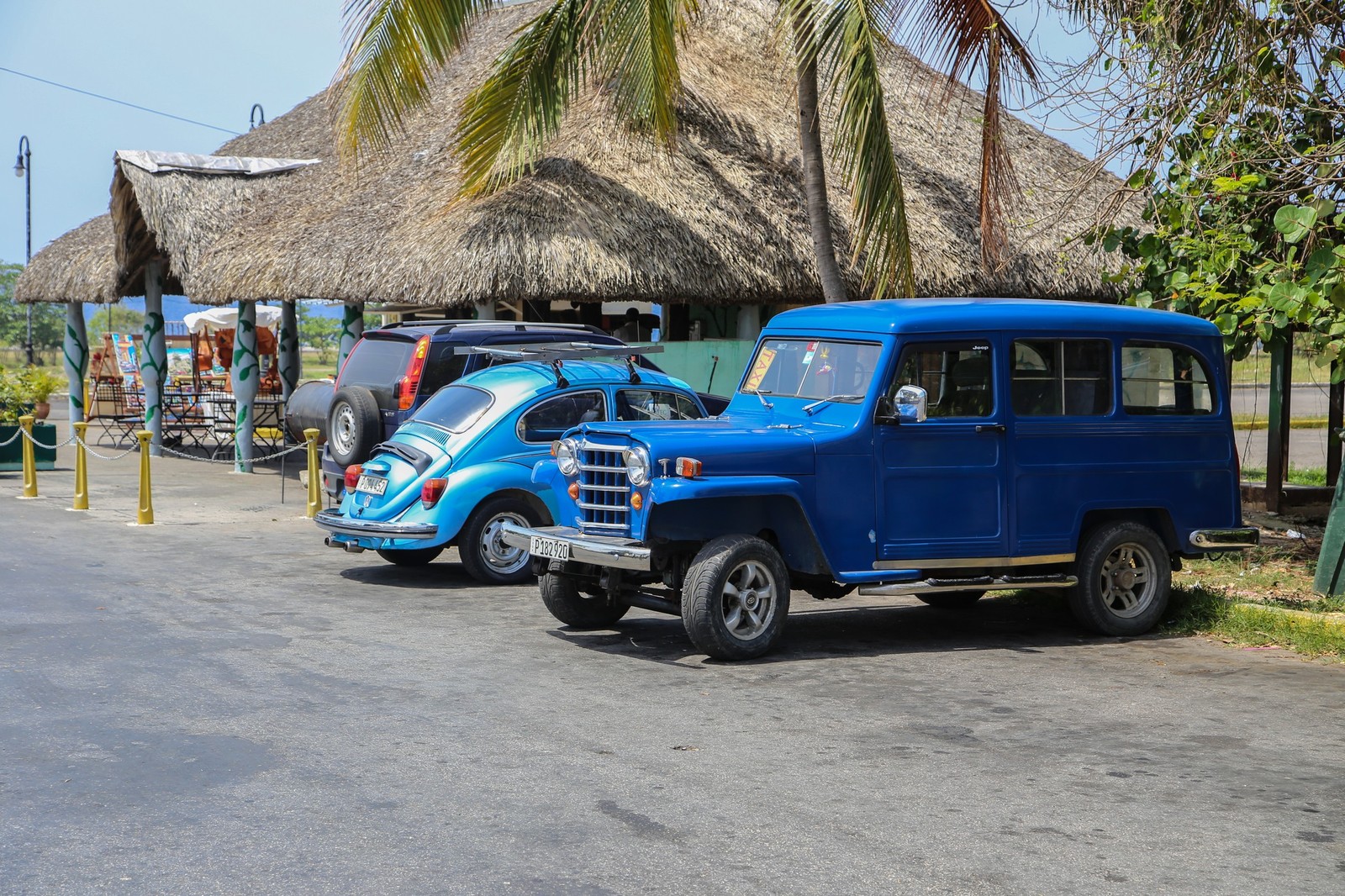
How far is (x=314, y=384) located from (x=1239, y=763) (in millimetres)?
10765

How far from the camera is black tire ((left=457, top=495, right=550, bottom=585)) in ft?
35.6

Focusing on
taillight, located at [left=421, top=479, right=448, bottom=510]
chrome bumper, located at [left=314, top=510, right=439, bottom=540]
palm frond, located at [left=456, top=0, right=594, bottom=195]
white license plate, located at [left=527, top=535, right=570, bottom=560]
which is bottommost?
chrome bumper, located at [left=314, top=510, right=439, bottom=540]

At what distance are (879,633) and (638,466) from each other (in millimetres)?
2342

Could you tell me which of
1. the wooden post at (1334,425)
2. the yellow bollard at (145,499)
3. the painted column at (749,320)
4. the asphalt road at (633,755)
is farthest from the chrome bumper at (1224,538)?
the yellow bollard at (145,499)

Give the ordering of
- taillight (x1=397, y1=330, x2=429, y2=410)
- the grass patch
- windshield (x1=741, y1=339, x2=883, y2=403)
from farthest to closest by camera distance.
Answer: the grass patch
taillight (x1=397, y1=330, x2=429, y2=410)
windshield (x1=741, y1=339, x2=883, y2=403)

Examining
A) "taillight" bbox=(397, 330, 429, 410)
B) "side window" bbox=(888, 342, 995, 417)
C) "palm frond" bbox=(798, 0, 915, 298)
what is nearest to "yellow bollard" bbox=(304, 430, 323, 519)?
"taillight" bbox=(397, 330, 429, 410)

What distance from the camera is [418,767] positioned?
233 inches

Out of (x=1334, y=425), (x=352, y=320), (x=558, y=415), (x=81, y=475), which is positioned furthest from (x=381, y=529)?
(x=1334, y=425)

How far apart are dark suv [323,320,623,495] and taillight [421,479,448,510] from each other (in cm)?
178

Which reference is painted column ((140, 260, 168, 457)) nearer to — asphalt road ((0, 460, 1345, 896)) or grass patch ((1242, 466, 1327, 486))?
asphalt road ((0, 460, 1345, 896))

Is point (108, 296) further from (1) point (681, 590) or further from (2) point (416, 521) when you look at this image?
(1) point (681, 590)

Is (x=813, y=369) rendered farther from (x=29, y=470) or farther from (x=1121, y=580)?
(x=29, y=470)

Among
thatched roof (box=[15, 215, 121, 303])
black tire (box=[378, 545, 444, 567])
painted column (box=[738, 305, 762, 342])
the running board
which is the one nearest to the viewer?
→ the running board

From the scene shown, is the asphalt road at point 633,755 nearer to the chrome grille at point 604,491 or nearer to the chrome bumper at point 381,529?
the chrome bumper at point 381,529
